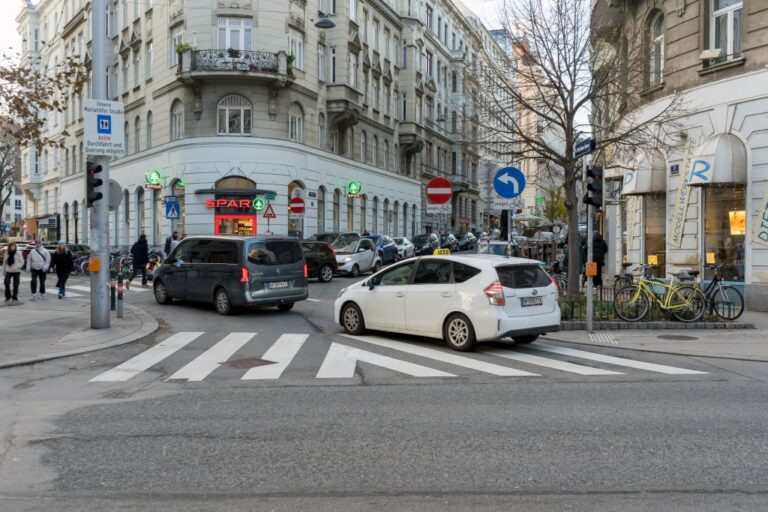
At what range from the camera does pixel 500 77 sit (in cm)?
1564

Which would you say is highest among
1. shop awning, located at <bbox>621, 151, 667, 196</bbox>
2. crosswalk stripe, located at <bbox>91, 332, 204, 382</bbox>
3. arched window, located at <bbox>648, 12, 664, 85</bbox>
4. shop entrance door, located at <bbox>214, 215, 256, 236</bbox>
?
arched window, located at <bbox>648, 12, 664, 85</bbox>

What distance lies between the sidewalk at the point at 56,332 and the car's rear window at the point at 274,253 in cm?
255

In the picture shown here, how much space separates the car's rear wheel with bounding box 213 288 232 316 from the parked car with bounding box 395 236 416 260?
62.5 ft

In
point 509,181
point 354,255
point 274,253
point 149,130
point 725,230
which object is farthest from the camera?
point 149,130

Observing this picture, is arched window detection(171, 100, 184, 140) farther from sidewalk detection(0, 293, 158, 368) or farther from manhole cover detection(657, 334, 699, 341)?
manhole cover detection(657, 334, 699, 341)

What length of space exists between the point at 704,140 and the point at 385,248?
55.4ft

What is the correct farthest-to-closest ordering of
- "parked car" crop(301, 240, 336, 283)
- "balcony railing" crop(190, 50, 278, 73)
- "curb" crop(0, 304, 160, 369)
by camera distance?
1. "balcony railing" crop(190, 50, 278, 73)
2. "parked car" crop(301, 240, 336, 283)
3. "curb" crop(0, 304, 160, 369)

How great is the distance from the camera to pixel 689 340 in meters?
12.0

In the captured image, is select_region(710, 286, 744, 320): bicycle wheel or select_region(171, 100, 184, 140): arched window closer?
select_region(710, 286, 744, 320): bicycle wheel

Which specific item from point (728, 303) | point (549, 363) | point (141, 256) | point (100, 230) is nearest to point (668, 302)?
point (728, 303)

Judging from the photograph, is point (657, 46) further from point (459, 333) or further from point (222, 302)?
point (222, 302)

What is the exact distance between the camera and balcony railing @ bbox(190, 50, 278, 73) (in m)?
32.1

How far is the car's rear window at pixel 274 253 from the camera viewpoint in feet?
50.5

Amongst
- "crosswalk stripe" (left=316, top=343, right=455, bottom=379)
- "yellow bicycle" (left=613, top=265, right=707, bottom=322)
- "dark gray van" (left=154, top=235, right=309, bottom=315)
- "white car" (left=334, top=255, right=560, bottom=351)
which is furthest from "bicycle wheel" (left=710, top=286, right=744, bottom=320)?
"dark gray van" (left=154, top=235, right=309, bottom=315)
